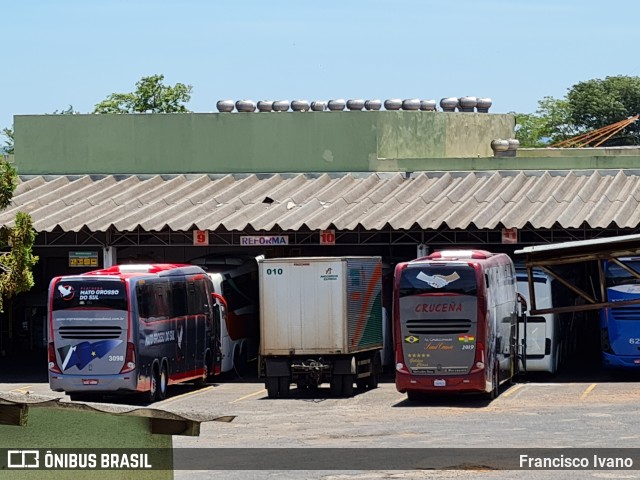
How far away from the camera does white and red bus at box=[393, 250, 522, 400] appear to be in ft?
100

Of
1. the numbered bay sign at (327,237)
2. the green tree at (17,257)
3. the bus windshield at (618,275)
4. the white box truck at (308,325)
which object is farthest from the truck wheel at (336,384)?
the green tree at (17,257)

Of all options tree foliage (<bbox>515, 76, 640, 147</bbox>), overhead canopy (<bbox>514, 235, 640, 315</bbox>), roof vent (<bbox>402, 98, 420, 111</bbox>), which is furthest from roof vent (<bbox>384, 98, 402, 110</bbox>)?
tree foliage (<bbox>515, 76, 640, 147</bbox>)

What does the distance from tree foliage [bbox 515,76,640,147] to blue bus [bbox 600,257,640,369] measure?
80207 millimetres

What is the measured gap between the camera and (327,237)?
3816 cm

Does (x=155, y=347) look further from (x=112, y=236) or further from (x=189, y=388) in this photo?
(x=112, y=236)

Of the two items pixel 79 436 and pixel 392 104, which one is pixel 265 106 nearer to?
pixel 392 104

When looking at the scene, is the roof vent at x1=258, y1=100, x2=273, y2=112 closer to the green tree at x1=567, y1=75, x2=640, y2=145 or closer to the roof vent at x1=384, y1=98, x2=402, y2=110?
the roof vent at x1=384, y1=98, x2=402, y2=110

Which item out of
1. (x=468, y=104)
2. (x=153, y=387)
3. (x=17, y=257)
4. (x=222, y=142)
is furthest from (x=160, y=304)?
(x=468, y=104)

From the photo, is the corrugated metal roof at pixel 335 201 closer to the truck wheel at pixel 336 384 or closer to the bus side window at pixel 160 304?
the bus side window at pixel 160 304

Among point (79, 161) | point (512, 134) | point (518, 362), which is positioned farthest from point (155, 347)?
point (512, 134)

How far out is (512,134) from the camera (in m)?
55.6

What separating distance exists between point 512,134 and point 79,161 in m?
18.8

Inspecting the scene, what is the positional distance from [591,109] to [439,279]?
8962 cm

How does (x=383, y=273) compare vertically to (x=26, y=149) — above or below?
below
